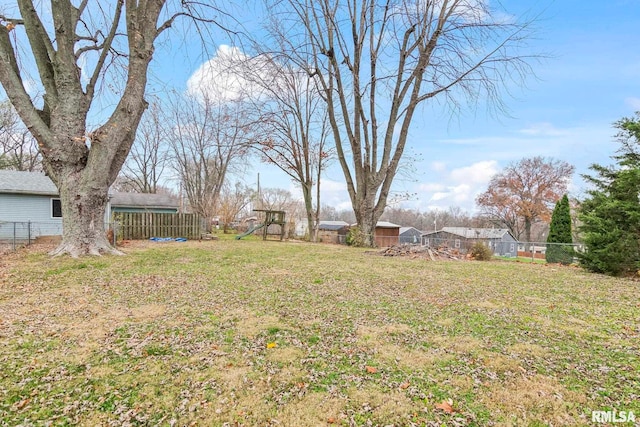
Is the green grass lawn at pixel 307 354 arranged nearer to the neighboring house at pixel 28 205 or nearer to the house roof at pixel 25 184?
the neighboring house at pixel 28 205

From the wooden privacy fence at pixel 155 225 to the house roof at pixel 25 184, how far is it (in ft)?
9.63

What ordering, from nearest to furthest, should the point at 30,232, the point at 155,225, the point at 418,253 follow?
the point at 418,253, the point at 30,232, the point at 155,225

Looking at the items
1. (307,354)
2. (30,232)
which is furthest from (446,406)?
(30,232)

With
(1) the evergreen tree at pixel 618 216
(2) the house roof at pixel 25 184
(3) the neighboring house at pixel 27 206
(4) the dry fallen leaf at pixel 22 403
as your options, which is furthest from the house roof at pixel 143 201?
(1) the evergreen tree at pixel 618 216

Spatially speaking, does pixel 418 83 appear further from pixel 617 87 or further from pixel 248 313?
pixel 248 313

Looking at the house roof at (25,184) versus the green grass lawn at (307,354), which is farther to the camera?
the house roof at (25,184)

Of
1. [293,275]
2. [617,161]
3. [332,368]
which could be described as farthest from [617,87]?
[332,368]

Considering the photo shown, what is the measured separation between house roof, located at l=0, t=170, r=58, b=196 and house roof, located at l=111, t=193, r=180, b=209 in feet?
22.6

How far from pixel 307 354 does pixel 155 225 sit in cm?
1577

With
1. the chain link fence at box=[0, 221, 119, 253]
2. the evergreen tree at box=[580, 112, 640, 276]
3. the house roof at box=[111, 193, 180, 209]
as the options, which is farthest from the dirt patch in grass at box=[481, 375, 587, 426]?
the house roof at box=[111, 193, 180, 209]

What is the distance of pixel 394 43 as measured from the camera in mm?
11711

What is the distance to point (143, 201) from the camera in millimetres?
22688

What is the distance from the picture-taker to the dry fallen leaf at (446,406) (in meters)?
1.90

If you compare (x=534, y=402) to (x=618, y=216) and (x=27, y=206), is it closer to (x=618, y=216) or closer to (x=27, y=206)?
(x=618, y=216)
